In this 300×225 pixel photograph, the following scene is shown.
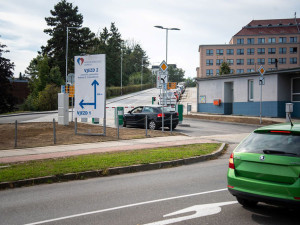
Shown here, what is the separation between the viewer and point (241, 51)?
90750 millimetres

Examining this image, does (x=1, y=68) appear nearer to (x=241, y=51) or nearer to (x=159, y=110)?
(x=159, y=110)

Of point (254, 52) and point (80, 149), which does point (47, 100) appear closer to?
point (80, 149)

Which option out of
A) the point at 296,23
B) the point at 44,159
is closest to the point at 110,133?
the point at 44,159

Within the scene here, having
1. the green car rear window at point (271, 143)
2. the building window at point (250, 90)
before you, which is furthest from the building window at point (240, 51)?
the green car rear window at point (271, 143)

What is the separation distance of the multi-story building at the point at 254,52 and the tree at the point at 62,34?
3645cm

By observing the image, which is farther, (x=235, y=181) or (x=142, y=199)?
(x=142, y=199)

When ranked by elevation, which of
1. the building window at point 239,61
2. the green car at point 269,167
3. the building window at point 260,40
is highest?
the building window at point 260,40

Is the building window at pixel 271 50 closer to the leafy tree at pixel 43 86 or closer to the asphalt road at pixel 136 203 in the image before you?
the leafy tree at pixel 43 86

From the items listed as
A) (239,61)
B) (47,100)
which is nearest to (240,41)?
(239,61)

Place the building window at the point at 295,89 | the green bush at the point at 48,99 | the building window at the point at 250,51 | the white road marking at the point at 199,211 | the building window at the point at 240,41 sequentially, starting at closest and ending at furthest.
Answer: the white road marking at the point at 199,211, the building window at the point at 295,89, the green bush at the point at 48,99, the building window at the point at 250,51, the building window at the point at 240,41

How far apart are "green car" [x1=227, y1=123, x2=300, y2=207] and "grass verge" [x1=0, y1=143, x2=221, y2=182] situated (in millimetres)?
4711

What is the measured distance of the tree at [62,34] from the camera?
2554 inches

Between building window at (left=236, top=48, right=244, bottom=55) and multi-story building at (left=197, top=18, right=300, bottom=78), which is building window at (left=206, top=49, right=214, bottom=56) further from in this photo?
building window at (left=236, top=48, right=244, bottom=55)

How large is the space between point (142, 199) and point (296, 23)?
10327cm
